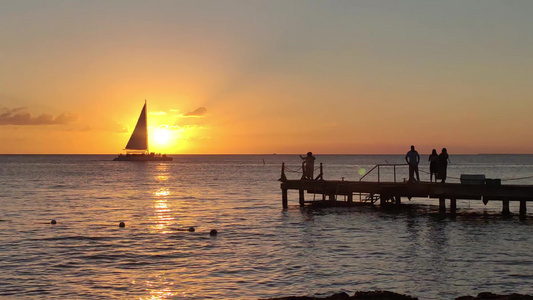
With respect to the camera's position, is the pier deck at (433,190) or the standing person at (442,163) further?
the standing person at (442,163)

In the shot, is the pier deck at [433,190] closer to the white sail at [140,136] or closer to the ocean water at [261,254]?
the ocean water at [261,254]

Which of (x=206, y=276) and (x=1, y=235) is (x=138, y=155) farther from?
(x=206, y=276)

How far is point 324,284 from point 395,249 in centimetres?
710

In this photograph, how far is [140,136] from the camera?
164 m

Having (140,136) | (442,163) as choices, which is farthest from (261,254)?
(140,136)

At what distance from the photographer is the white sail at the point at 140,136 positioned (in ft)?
525

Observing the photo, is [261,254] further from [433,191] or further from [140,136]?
[140,136]

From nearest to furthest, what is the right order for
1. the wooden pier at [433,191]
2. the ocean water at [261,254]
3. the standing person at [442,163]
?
the ocean water at [261,254], the wooden pier at [433,191], the standing person at [442,163]

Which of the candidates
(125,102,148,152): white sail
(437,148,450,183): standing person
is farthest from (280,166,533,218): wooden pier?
(125,102,148,152): white sail

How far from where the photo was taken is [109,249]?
997 inches

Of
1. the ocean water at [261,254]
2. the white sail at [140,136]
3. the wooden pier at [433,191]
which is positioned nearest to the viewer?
the ocean water at [261,254]

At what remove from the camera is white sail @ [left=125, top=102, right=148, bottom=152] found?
159875mm

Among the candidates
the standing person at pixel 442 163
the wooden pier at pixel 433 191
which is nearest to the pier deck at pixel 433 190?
the wooden pier at pixel 433 191

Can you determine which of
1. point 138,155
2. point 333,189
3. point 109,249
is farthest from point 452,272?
point 138,155
